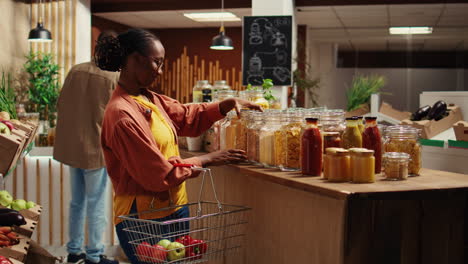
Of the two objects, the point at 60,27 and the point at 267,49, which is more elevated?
the point at 60,27

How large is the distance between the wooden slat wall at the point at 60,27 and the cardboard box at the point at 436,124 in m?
5.81

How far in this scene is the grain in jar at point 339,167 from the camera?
2.06 metres

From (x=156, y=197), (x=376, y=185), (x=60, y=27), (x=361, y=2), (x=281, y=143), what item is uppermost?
(x=361, y=2)

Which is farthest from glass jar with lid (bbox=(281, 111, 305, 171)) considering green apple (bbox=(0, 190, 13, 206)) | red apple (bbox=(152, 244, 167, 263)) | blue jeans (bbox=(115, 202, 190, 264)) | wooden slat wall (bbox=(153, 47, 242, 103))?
wooden slat wall (bbox=(153, 47, 242, 103))

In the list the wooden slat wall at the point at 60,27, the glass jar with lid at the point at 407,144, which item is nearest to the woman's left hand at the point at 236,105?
the glass jar with lid at the point at 407,144

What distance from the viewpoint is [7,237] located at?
98.8 inches

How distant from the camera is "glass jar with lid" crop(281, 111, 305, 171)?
2332 mm

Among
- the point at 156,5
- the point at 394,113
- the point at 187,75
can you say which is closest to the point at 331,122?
the point at 394,113

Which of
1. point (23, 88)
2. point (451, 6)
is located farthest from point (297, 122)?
point (451, 6)

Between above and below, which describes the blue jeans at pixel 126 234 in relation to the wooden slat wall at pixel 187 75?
below

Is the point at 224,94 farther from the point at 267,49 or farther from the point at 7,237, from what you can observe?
the point at 267,49

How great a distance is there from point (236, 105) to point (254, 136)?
9.8 inches

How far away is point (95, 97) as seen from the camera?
4.65m

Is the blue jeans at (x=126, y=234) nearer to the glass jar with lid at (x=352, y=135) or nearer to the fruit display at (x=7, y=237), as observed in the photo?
the fruit display at (x=7, y=237)
